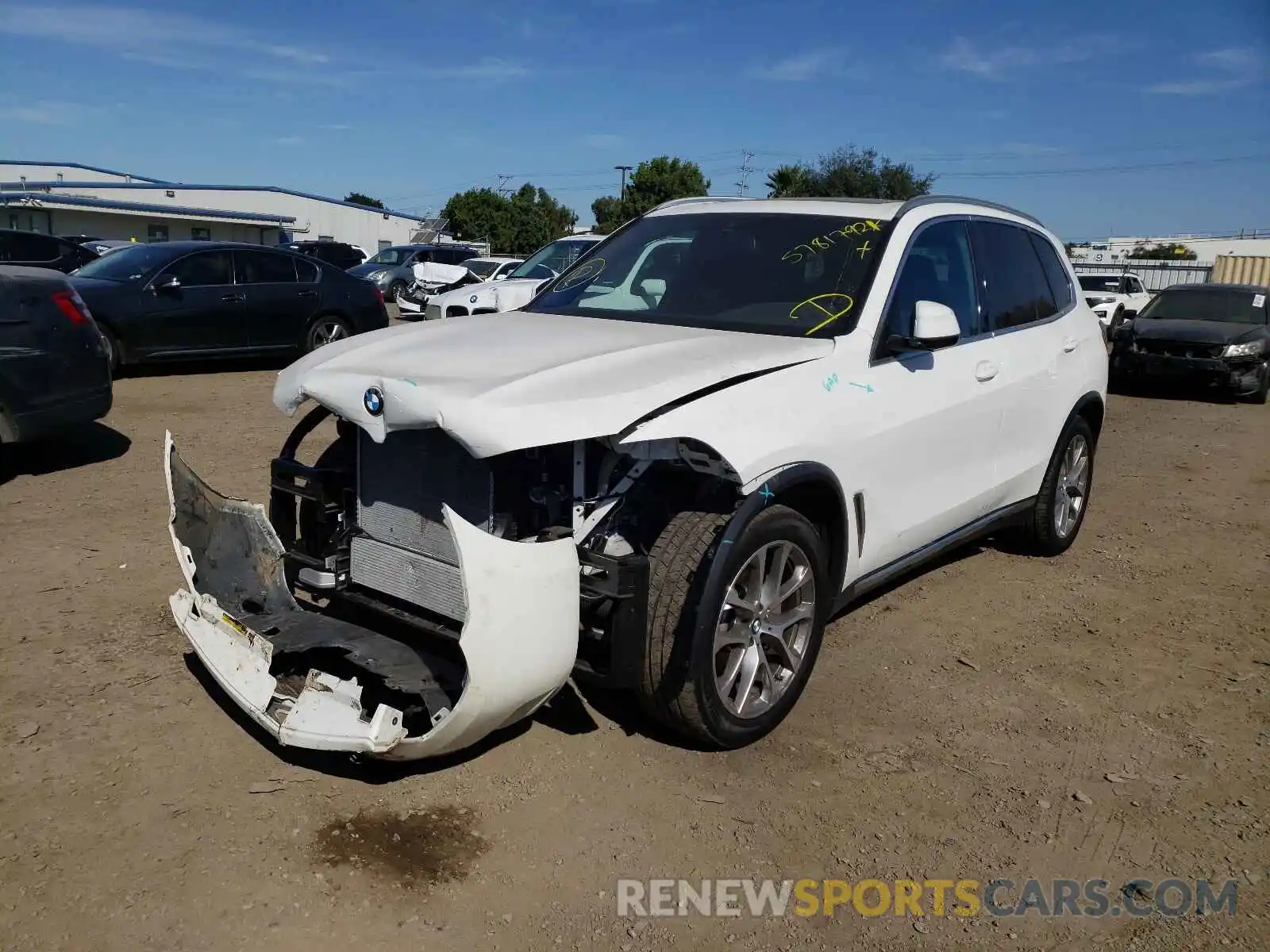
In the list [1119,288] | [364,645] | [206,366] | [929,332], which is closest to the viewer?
[364,645]

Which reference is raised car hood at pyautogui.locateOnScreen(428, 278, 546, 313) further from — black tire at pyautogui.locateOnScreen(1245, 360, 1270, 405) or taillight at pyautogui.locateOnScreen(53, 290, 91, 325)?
black tire at pyautogui.locateOnScreen(1245, 360, 1270, 405)

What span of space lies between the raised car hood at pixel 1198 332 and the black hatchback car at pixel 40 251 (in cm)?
1503

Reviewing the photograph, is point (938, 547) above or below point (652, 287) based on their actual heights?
below

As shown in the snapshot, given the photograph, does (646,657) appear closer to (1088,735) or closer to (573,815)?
(573,815)

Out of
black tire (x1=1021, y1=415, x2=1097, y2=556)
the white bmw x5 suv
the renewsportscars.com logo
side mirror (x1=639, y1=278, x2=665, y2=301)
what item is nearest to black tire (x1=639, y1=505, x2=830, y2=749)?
the white bmw x5 suv

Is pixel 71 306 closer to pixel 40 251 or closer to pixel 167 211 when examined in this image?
pixel 40 251

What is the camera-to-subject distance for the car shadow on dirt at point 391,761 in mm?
3463

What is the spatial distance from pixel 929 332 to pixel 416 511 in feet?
6.68

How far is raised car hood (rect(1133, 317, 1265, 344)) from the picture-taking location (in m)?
13.8

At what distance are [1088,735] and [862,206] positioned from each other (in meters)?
2.40

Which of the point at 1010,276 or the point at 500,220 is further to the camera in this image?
the point at 500,220

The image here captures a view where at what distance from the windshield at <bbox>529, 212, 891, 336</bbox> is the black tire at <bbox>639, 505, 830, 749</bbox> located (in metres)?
0.95

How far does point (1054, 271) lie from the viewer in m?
5.86

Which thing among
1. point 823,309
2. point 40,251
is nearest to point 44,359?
point 823,309
